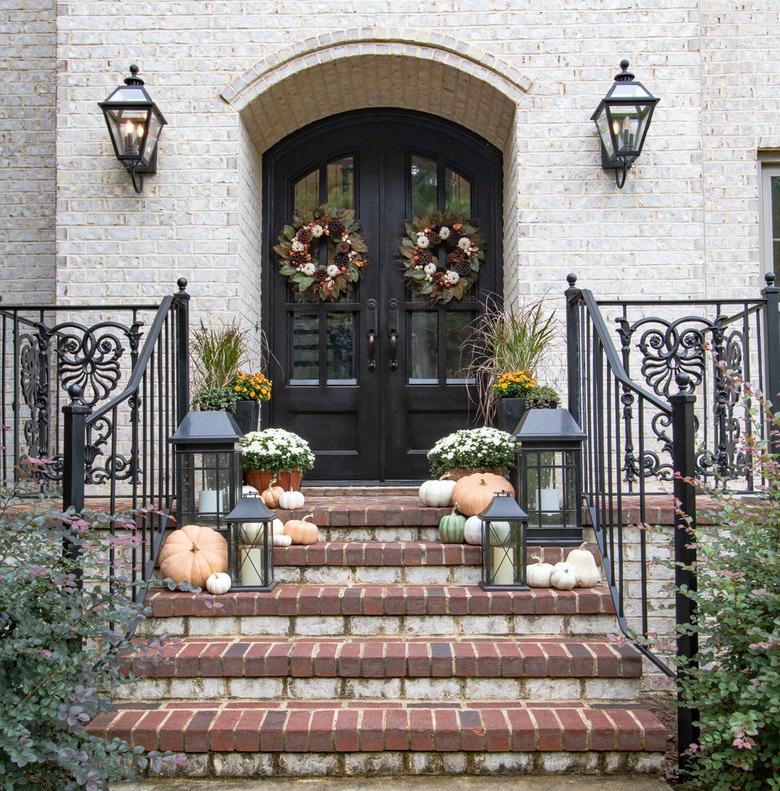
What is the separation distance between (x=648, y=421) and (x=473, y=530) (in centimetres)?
161

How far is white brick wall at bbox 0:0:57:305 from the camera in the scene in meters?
5.88

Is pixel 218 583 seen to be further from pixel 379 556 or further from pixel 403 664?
pixel 403 664

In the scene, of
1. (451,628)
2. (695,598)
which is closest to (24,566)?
(451,628)

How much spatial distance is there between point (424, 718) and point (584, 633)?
0.89 m

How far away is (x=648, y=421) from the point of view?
5.25 metres

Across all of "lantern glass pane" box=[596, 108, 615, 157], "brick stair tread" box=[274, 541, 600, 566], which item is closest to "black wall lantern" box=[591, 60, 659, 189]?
"lantern glass pane" box=[596, 108, 615, 157]

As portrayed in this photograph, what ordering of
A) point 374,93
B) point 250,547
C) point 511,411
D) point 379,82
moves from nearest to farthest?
point 250,547, point 511,411, point 379,82, point 374,93

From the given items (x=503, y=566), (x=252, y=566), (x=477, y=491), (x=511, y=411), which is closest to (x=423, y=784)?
(x=503, y=566)

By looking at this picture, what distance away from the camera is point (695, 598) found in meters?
2.93

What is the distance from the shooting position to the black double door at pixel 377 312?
580 cm

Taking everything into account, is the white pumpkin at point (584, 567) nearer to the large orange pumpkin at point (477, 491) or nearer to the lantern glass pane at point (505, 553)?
the lantern glass pane at point (505, 553)

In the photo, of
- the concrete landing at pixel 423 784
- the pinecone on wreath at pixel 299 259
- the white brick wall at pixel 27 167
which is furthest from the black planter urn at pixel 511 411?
the white brick wall at pixel 27 167

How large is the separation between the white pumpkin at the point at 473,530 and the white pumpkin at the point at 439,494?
16.5 inches

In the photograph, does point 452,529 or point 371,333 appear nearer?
point 452,529
